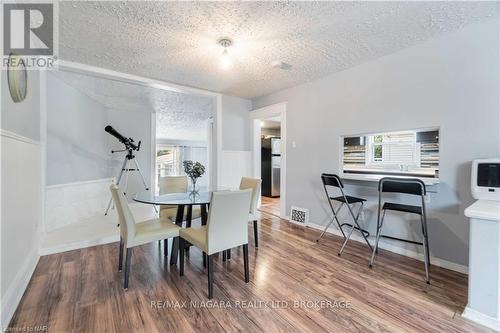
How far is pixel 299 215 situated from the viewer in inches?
145

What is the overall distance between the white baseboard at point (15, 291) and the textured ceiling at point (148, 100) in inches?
105

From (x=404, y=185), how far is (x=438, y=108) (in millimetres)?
937

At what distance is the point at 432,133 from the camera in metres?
2.47

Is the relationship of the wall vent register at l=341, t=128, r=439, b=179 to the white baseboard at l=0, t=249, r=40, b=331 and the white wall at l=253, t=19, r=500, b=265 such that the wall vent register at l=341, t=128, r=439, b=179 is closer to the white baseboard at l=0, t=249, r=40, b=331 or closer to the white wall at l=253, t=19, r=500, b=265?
the white wall at l=253, t=19, r=500, b=265

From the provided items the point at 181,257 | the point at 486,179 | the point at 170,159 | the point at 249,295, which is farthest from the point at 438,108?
the point at 170,159

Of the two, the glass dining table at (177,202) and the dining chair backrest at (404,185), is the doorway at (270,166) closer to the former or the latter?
the glass dining table at (177,202)

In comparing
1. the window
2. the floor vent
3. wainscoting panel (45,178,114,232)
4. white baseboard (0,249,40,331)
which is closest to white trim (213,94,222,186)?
the floor vent

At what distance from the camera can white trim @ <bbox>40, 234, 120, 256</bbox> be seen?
251 centimetres

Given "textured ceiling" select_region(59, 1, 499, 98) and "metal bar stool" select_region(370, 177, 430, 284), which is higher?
"textured ceiling" select_region(59, 1, 499, 98)

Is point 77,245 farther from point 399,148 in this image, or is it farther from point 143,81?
point 399,148

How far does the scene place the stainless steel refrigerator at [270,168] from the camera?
245 inches

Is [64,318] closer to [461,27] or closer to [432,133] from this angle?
[432,133]

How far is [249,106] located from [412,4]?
10.3ft

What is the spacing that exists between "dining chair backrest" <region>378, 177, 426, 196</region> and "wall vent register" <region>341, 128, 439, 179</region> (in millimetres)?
530
